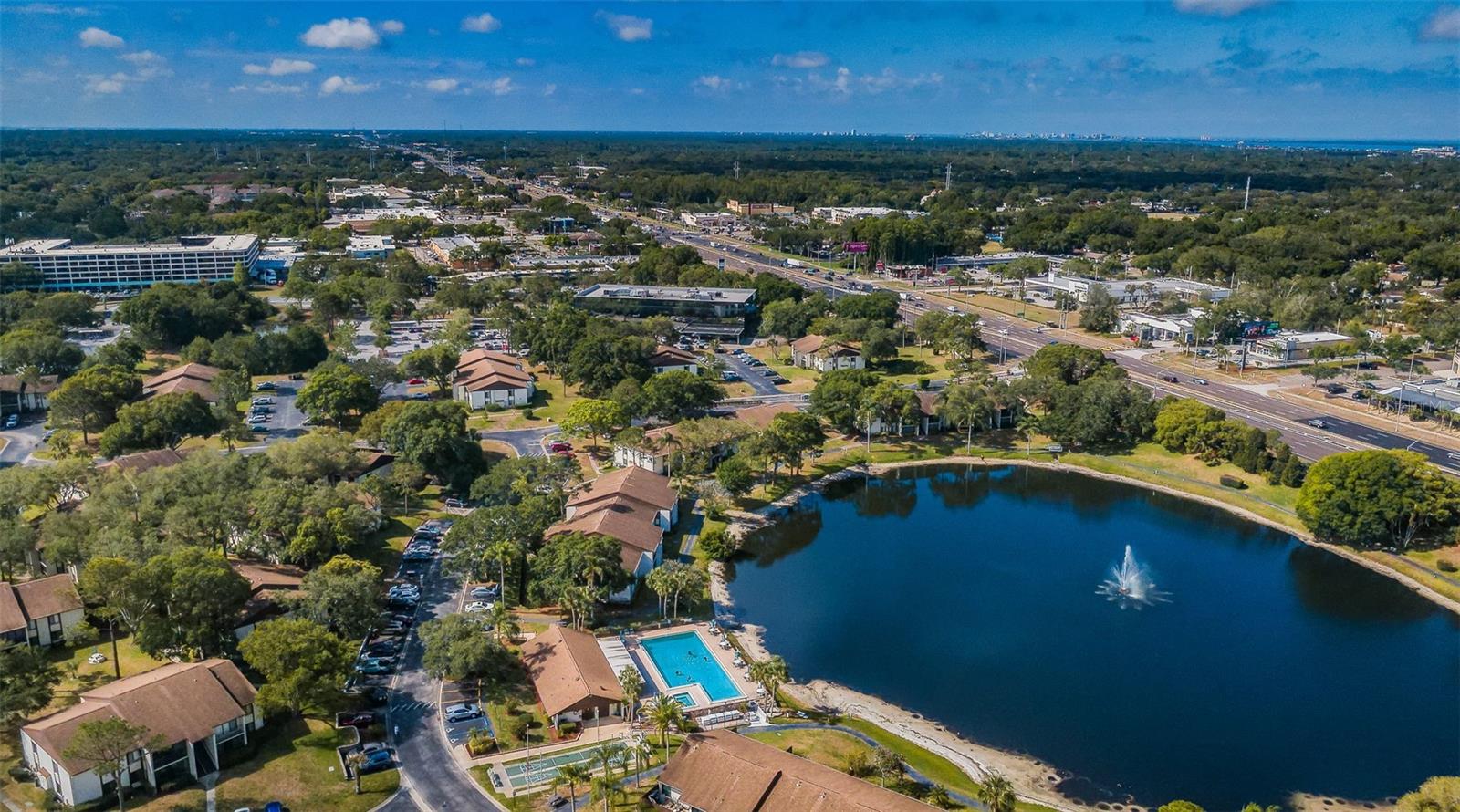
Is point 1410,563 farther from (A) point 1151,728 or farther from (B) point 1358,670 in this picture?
(A) point 1151,728

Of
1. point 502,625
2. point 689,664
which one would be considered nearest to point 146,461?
point 502,625

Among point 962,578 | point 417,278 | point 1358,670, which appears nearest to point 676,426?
point 962,578

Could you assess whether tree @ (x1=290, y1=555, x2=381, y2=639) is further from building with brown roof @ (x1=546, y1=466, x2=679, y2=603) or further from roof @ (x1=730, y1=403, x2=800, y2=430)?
roof @ (x1=730, y1=403, x2=800, y2=430)

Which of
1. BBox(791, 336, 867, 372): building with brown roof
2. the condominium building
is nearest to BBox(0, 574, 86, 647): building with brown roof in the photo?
BBox(791, 336, 867, 372): building with brown roof

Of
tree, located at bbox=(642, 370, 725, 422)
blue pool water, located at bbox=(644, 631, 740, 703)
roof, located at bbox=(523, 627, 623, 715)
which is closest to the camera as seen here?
roof, located at bbox=(523, 627, 623, 715)

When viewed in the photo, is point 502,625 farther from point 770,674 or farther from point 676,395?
point 676,395

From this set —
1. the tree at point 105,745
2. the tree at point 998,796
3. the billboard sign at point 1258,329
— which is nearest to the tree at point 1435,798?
the tree at point 998,796

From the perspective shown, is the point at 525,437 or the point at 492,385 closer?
the point at 525,437
